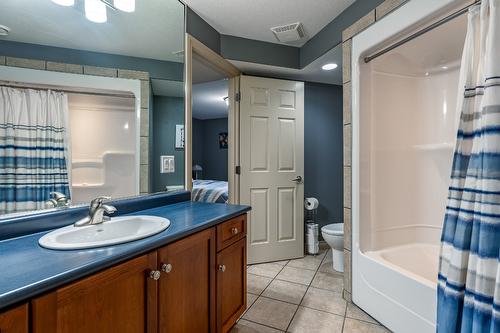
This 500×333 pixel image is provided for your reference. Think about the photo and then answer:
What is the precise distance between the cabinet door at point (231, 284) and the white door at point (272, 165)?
1.05 meters

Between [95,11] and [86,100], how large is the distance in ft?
1.67

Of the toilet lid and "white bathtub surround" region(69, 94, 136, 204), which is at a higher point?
"white bathtub surround" region(69, 94, 136, 204)

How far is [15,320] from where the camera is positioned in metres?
0.64

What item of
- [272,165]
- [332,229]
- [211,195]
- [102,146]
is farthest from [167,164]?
[332,229]

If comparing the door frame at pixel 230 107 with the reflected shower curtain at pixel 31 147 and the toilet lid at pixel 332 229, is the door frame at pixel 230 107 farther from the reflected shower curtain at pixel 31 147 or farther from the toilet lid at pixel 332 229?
the toilet lid at pixel 332 229

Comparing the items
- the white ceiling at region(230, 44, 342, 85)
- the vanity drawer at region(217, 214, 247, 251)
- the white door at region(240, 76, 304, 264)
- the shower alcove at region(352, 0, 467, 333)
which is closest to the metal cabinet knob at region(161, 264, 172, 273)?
the vanity drawer at region(217, 214, 247, 251)

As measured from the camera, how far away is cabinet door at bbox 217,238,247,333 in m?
1.47

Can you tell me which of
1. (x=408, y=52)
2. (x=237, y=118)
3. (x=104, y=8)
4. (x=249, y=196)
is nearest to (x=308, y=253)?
(x=249, y=196)

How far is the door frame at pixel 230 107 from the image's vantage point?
202 centimetres

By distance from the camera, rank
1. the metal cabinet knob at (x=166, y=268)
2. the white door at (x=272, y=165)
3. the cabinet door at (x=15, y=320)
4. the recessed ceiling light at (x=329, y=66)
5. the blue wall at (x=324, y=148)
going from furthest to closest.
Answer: the blue wall at (x=324, y=148), the white door at (x=272, y=165), the recessed ceiling light at (x=329, y=66), the metal cabinet knob at (x=166, y=268), the cabinet door at (x=15, y=320)

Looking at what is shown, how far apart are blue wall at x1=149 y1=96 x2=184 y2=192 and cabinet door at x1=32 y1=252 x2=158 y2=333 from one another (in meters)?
0.87

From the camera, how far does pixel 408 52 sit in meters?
2.00

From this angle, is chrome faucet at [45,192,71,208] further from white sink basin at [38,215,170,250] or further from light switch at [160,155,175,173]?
light switch at [160,155,175,173]

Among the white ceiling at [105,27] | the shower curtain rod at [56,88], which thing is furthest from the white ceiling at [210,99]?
the shower curtain rod at [56,88]
